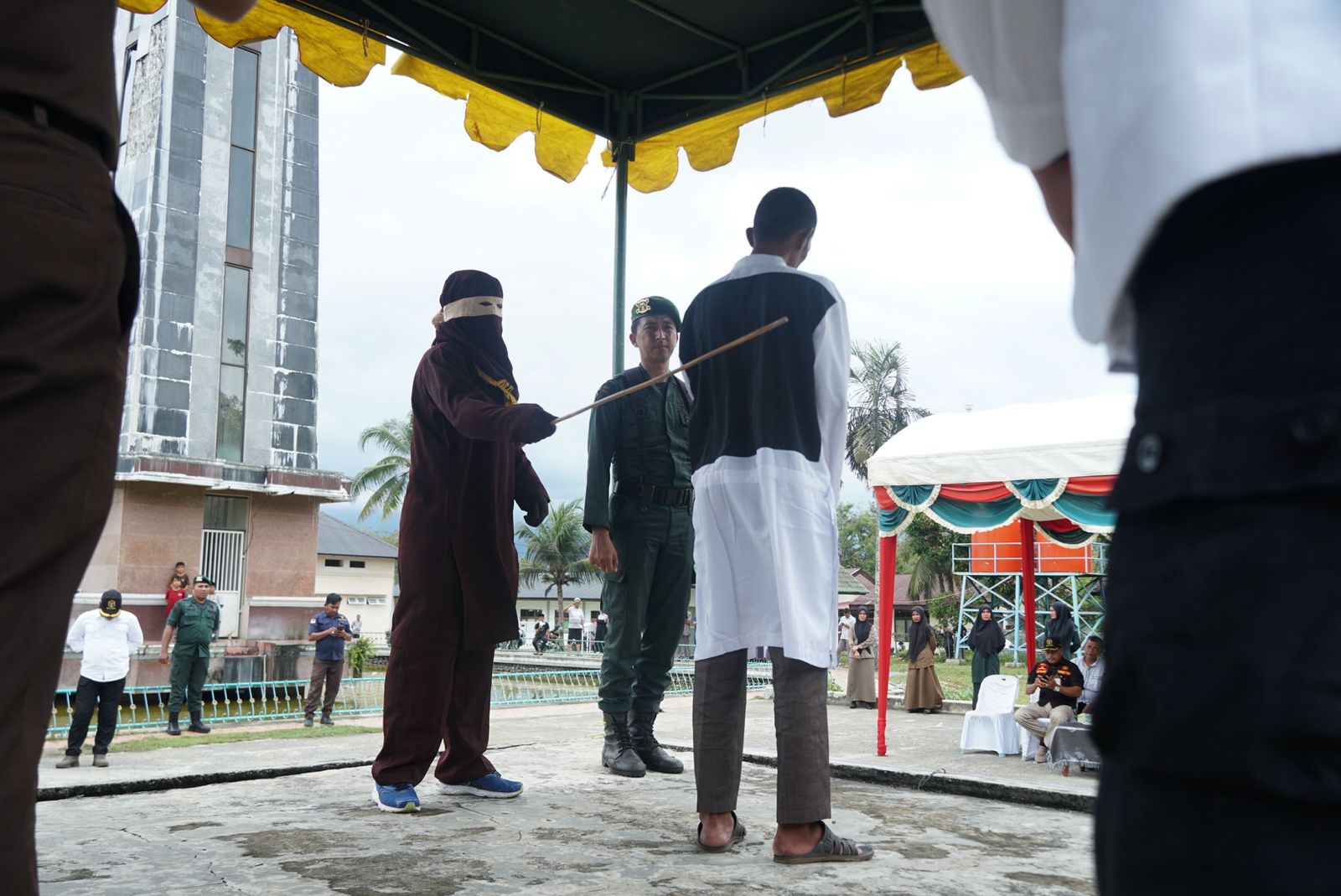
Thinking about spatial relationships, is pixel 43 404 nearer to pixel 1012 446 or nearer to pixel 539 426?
pixel 539 426

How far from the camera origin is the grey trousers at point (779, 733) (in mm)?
3133

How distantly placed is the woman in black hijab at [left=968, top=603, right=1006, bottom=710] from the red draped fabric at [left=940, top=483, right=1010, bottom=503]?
759cm

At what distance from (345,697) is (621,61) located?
18.8 meters

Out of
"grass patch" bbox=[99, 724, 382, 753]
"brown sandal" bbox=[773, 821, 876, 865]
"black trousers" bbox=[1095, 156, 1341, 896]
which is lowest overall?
"grass patch" bbox=[99, 724, 382, 753]

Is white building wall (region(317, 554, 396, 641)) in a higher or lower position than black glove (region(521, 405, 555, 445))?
lower

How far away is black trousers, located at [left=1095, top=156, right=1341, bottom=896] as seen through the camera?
0.60 metres

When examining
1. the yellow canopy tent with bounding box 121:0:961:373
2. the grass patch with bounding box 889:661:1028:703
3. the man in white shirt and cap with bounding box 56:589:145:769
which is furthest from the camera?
the grass patch with bounding box 889:661:1028:703

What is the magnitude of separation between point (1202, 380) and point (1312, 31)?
0.78 feet

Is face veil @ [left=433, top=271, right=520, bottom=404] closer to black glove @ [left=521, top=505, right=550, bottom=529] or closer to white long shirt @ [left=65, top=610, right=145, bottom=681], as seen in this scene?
black glove @ [left=521, top=505, right=550, bottom=529]

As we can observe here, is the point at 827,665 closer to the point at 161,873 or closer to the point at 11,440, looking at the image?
the point at 161,873

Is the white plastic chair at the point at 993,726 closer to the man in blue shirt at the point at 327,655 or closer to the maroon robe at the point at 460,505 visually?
the maroon robe at the point at 460,505

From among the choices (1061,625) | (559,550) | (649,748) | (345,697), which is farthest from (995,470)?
(559,550)

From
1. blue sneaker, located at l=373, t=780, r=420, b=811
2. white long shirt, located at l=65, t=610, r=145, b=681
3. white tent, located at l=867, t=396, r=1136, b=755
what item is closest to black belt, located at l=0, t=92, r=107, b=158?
blue sneaker, located at l=373, t=780, r=420, b=811

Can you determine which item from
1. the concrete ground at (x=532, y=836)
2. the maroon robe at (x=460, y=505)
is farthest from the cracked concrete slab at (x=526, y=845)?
the maroon robe at (x=460, y=505)
